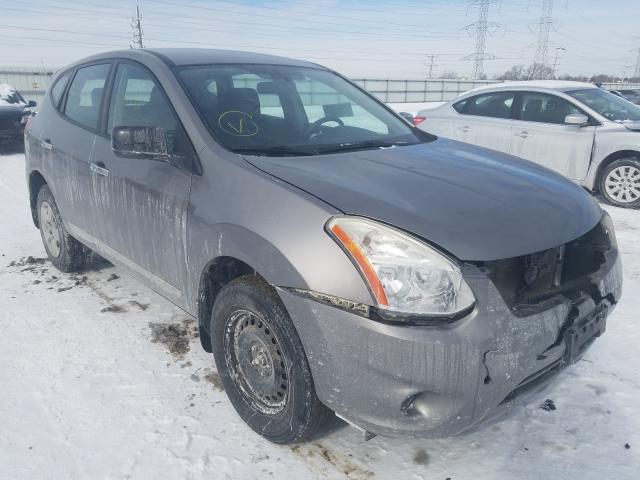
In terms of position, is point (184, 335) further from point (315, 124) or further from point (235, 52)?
point (235, 52)

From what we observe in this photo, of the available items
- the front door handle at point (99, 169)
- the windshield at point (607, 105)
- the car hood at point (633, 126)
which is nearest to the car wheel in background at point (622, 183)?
the car hood at point (633, 126)

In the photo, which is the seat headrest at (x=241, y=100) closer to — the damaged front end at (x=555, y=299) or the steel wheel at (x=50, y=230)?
the damaged front end at (x=555, y=299)

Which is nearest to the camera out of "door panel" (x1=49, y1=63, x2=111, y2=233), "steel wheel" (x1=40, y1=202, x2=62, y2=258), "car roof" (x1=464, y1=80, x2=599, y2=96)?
"door panel" (x1=49, y1=63, x2=111, y2=233)

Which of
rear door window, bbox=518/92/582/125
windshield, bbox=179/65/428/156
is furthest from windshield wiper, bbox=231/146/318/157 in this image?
rear door window, bbox=518/92/582/125

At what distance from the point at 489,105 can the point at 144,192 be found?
618 centimetres

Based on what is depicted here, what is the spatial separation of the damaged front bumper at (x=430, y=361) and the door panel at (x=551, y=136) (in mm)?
5487

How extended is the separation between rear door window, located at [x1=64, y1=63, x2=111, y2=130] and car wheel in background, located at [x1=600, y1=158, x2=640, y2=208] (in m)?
5.96

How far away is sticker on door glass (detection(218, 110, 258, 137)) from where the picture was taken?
267 cm

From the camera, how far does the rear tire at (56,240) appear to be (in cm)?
425

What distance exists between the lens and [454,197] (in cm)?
216

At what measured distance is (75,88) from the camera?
4000 mm

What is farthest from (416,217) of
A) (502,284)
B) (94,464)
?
(94,464)

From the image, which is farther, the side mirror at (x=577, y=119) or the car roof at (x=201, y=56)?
the side mirror at (x=577, y=119)

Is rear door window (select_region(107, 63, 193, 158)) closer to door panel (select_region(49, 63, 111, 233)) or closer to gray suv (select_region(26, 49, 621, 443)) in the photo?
gray suv (select_region(26, 49, 621, 443))
